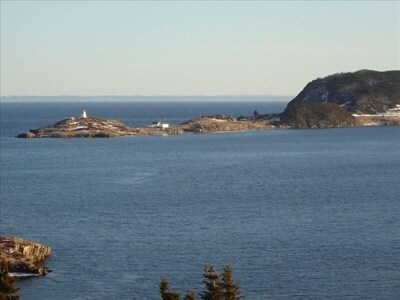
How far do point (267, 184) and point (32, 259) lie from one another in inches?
1594

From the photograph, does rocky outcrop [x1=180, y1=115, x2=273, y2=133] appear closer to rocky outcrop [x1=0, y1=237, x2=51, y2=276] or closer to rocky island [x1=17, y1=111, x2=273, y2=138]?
rocky island [x1=17, y1=111, x2=273, y2=138]

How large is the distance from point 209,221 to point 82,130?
108583mm

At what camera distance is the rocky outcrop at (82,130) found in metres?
169

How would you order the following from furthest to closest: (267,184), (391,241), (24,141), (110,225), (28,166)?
(24,141) → (28,166) → (267,184) → (110,225) → (391,241)

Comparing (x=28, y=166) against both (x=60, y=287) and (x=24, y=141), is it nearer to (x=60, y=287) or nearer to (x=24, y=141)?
(x=24, y=141)

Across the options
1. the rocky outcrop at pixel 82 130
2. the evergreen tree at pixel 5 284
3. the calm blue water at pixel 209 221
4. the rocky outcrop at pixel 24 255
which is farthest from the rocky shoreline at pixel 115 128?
the evergreen tree at pixel 5 284

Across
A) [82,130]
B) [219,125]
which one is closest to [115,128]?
[82,130]

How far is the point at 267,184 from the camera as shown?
294ft

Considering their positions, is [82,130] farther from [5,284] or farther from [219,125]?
[5,284]

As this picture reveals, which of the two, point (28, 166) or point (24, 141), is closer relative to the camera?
point (28, 166)

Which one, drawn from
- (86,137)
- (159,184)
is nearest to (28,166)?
(159,184)

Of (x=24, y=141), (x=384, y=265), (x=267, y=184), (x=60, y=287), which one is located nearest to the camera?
(x=60, y=287)

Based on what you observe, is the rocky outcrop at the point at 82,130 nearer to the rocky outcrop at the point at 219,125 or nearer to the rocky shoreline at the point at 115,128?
Answer: the rocky shoreline at the point at 115,128

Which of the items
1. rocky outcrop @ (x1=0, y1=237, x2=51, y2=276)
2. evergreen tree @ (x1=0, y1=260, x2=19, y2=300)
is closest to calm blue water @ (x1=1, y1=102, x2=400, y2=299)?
rocky outcrop @ (x1=0, y1=237, x2=51, y2=276)
